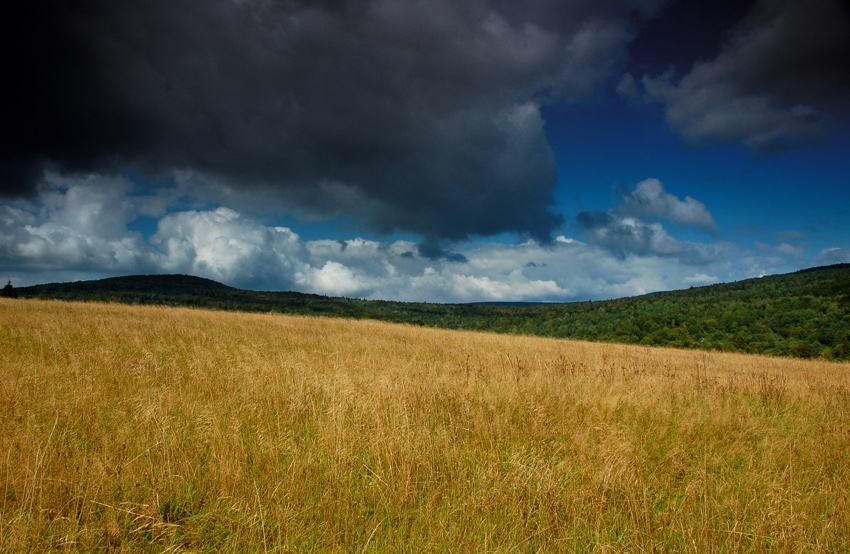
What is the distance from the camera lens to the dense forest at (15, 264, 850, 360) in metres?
39.7

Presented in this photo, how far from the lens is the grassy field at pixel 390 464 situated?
2469 mm

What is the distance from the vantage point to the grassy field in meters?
2.47

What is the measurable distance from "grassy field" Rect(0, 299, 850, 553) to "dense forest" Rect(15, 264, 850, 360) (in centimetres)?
1617

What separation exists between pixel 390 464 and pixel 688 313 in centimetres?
7536

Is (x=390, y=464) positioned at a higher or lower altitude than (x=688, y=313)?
lower

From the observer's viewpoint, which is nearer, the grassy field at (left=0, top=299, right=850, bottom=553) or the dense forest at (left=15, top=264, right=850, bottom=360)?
the grassy field at (left=0, top=299, right=850, bottom=553)

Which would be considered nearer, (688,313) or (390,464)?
(390,464)

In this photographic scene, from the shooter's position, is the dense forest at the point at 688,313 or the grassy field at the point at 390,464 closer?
the grassy field at the point at 390,464

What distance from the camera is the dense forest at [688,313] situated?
39.7 m

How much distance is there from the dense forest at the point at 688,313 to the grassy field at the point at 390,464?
637 inches

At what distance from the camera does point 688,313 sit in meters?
62.0

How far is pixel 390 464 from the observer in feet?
10.5

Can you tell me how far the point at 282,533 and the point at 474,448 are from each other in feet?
6.51

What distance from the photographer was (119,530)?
226 centimetres
